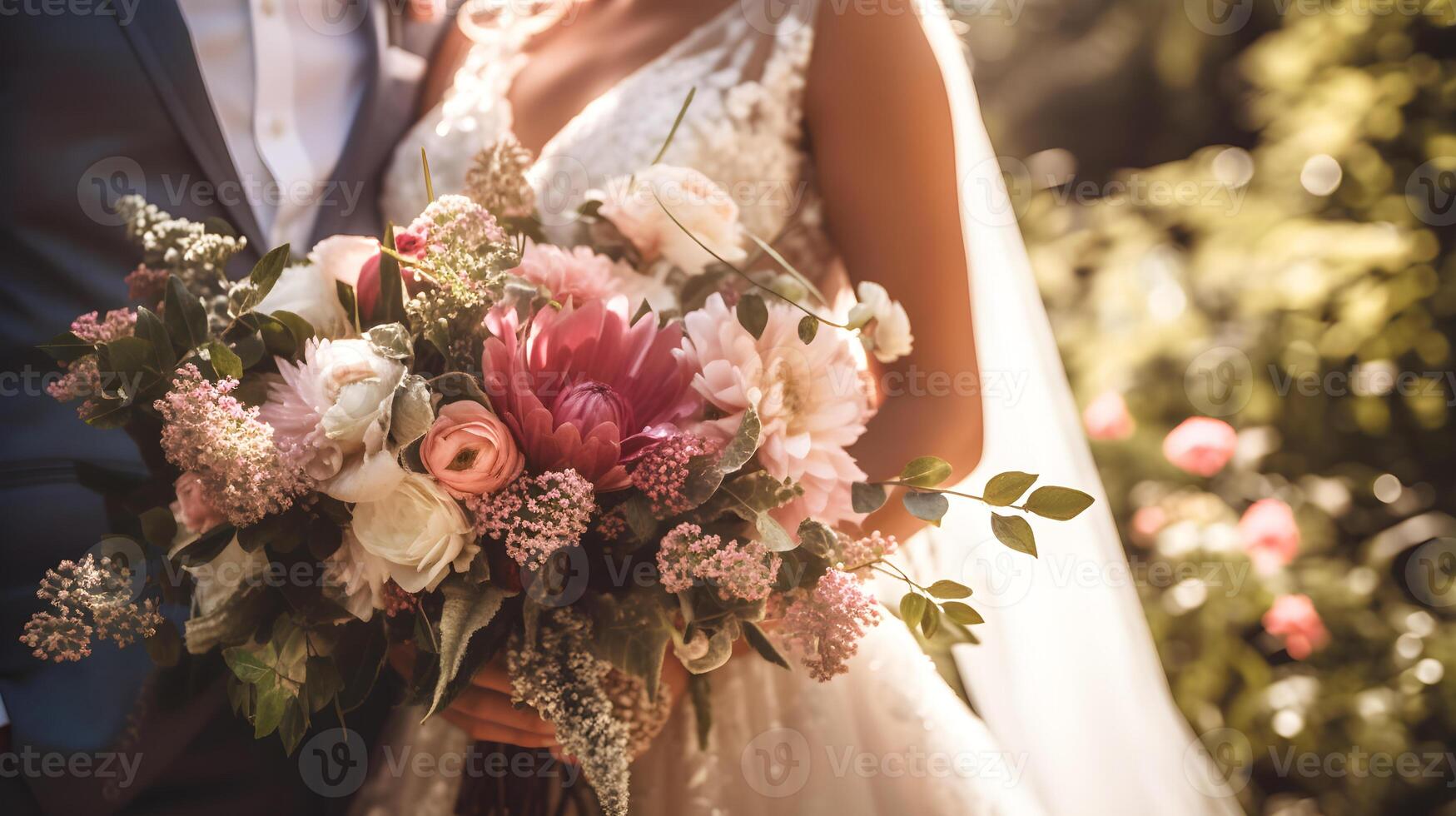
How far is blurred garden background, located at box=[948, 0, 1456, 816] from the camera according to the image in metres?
1.83

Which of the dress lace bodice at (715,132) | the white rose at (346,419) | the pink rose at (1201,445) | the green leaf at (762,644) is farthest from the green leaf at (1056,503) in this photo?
the pink rose at (1201,445)

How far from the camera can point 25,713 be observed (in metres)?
0.85

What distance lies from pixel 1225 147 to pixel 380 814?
223 centimetres

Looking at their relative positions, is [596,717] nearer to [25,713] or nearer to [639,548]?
[639,548]

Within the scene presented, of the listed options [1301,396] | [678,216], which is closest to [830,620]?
[678,216]

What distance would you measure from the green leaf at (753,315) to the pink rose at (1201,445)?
1.53 metres

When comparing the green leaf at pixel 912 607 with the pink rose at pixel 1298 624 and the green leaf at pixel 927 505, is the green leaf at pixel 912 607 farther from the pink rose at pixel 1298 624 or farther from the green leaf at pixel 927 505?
the pink rose at pixel 1298 624

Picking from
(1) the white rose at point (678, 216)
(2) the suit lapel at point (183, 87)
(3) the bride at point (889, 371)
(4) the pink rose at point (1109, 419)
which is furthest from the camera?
(4) the pink rose at point (1109, 419)

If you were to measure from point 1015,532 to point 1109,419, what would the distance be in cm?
143

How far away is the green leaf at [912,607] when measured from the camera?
0.71m

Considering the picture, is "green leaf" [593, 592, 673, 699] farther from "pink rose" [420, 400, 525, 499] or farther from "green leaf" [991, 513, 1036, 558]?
"green leaf" [991, 513, 1036, 558]

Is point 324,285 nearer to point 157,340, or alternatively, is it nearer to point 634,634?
Result: point 157,340

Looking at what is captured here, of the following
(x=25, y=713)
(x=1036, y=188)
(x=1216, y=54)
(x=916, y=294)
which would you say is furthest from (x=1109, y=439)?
(x=25, y=713)

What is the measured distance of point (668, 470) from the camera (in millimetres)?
647
